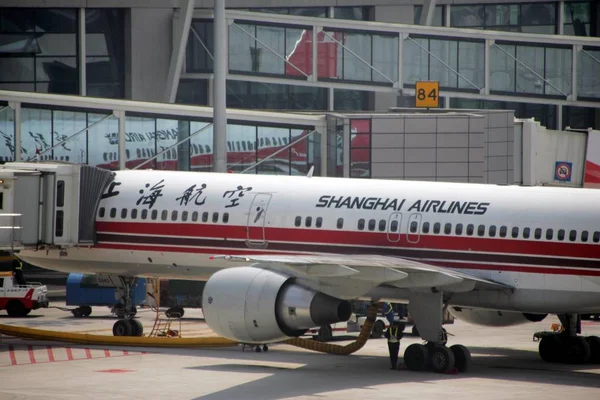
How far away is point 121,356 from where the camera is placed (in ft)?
115

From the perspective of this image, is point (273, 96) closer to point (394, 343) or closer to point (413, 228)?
point (413, 228)

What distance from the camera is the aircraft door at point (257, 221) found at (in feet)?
118

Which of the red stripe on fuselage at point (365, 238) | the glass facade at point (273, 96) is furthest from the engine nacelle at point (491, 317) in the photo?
the glass facade at point (273, 96)

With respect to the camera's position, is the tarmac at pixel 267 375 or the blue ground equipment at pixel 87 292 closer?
the tarmac at pixel 267 375

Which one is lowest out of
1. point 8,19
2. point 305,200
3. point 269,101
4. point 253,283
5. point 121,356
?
point 121,356

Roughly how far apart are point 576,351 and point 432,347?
566 centimetres

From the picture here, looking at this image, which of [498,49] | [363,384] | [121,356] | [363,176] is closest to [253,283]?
[363,384]

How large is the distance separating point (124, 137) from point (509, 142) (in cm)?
1834

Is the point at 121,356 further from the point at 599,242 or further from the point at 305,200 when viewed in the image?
the point at 599,242

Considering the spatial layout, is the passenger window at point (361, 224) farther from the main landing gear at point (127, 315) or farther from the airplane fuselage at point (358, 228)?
the main landing gear at point (127, 315)

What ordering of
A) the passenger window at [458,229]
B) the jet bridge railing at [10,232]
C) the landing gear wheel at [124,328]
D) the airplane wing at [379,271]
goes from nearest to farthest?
the airplane wing at [379,271] < the passenger window at [458,229] < the jet bridge railing at [10,232] < the landing gear wheel at [124,328]

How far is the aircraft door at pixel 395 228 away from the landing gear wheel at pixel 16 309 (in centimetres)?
2106

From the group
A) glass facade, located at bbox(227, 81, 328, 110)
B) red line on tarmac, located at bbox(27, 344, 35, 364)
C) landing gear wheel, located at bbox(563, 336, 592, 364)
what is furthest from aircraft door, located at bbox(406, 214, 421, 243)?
glass facade, located at bbox(227, 81, 328, 110)

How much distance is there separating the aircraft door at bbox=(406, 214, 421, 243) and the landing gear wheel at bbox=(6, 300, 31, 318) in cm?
2158
